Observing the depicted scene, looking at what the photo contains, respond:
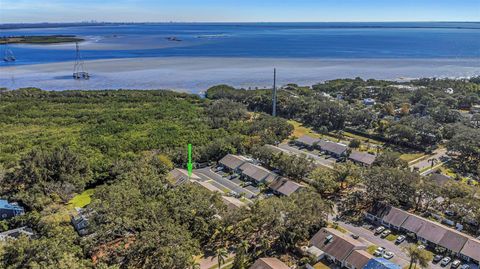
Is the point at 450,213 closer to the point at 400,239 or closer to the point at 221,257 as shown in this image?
the point at 400,239

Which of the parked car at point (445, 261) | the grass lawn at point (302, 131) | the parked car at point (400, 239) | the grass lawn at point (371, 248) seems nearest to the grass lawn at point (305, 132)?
the grass lawn at point (302, 131)

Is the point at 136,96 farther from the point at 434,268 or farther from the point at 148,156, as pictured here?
the point at 434,268

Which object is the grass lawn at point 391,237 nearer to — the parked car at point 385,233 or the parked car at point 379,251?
the parked car at point 385,233

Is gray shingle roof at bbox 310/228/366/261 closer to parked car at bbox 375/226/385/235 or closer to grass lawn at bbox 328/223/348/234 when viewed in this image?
grass lawn at bbox 328/223/348/234

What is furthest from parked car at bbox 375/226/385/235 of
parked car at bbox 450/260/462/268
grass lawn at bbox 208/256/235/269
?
grass lawn at bbox 208/256/235/269

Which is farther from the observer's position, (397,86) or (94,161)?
(397,86)

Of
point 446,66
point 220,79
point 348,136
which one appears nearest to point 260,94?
point 348,136

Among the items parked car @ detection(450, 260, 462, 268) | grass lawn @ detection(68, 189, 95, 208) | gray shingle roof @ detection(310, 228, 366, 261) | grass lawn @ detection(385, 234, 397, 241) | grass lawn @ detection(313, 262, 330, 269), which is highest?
gray shingle roof @ detection(310, 228, 366, 261)
